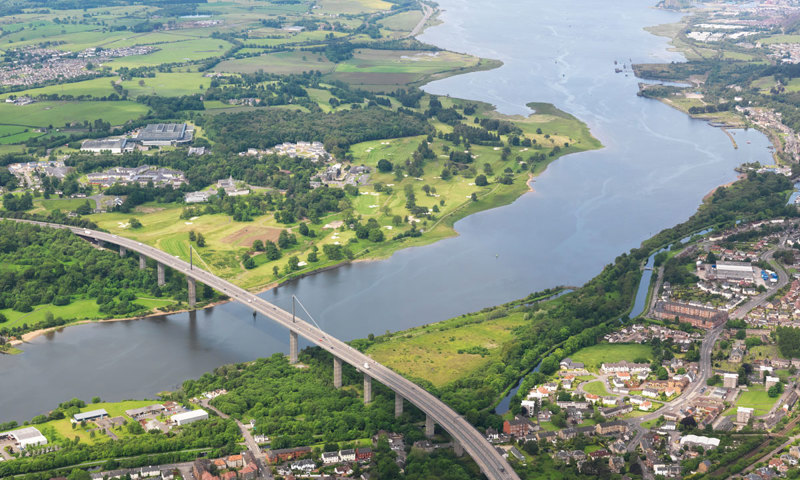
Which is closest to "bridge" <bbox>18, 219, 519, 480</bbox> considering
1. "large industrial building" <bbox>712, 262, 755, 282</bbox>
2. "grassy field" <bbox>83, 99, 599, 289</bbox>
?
"grassy field" <bbox>83, 99, 599, 289</bbox>

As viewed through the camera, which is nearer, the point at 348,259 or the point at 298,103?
the point at 348,259

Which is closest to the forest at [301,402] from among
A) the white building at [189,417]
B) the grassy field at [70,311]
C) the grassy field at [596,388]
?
the white building at [189,417]

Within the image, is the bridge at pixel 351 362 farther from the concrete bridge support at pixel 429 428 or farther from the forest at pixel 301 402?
the forest at pixel 301 402

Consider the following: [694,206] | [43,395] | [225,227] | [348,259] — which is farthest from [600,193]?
[43,395]

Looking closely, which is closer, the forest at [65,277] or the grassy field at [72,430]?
the grassy field at [72,430]

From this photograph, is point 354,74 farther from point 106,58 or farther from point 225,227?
point 225,227

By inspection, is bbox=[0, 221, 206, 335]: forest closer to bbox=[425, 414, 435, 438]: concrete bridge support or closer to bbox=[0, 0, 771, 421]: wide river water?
bbox=[0, 0, 771, 421]: wide river water
